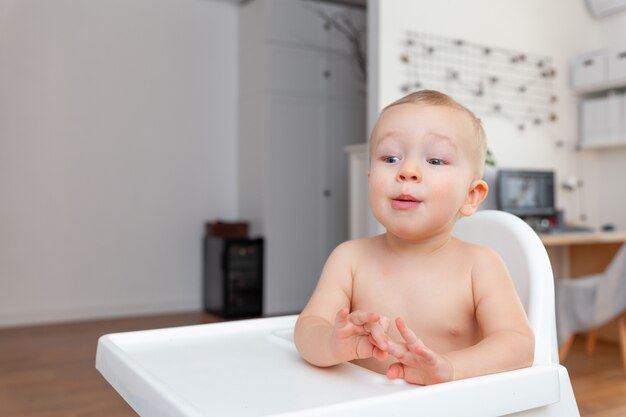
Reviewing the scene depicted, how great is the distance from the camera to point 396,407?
1.54 feet

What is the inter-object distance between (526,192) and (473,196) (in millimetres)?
2809

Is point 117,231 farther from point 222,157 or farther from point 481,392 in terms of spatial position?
point 481,392

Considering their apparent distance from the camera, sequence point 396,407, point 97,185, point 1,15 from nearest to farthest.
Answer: point 396,407
point 1,15
point 97,185

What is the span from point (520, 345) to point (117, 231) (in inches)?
167

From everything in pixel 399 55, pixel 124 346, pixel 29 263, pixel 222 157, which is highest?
pixel 399 55

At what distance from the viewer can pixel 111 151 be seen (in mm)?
4473

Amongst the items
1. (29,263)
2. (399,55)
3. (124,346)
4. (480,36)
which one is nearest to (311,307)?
(124,346)

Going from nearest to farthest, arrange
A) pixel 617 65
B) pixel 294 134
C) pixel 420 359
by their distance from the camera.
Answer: pixel 420 359
pixel 617 65
pixel 294 134

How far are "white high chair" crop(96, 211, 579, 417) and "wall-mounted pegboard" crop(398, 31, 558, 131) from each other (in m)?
2.45

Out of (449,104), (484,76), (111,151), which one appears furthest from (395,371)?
(111,151)

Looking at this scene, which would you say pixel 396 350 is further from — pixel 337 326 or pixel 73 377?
pixel 73 377

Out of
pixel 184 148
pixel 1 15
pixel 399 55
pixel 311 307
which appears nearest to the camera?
pixel 311 307

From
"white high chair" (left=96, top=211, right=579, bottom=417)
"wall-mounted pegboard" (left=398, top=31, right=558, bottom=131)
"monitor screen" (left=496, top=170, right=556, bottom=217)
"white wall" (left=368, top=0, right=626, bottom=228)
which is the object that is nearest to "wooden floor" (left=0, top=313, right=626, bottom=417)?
"monitor screen" (left=496, top=170, right=556, bottom=217)

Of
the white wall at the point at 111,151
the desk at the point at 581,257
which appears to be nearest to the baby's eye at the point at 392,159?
the desk at the point at 581,257
